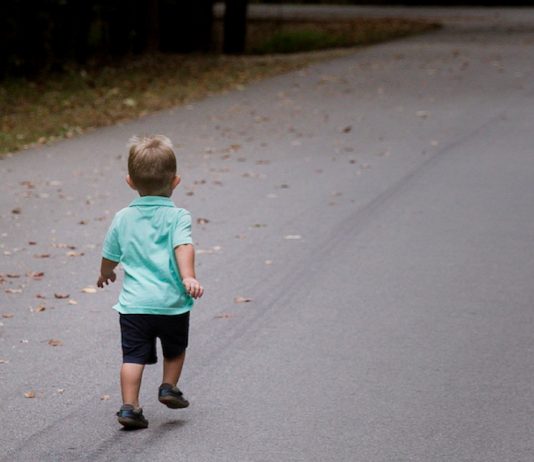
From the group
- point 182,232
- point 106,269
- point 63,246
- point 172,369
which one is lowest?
point 63,246

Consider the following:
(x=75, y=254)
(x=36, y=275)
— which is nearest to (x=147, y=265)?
(x=36, y=275)

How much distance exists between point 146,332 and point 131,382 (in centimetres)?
22

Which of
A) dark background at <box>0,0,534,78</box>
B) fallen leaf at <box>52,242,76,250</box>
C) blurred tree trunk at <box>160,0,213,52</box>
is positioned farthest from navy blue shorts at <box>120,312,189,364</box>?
blurred tree trunk at <box>160,0,213,52</box>

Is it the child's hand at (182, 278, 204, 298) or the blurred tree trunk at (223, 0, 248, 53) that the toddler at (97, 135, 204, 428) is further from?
the blurred tree trunk at (223, 0, 248, 53)

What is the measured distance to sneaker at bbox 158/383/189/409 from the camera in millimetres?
5344

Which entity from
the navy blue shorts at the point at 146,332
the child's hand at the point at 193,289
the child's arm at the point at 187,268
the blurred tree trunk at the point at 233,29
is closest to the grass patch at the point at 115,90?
the blurred tree trunk at the point at 233,29

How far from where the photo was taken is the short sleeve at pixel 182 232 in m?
5.13

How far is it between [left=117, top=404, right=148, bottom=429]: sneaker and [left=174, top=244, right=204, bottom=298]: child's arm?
1.85ft

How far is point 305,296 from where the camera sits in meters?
7.70

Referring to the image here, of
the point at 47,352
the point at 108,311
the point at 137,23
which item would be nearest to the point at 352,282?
the point at 108,311

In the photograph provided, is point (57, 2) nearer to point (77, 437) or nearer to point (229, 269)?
point (229, 269)

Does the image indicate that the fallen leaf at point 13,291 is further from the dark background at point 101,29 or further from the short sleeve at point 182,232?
the dark background at point 101,29

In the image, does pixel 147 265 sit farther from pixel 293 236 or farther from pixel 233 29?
pixel 233 29

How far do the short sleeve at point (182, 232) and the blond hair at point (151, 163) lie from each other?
15 centimetres
